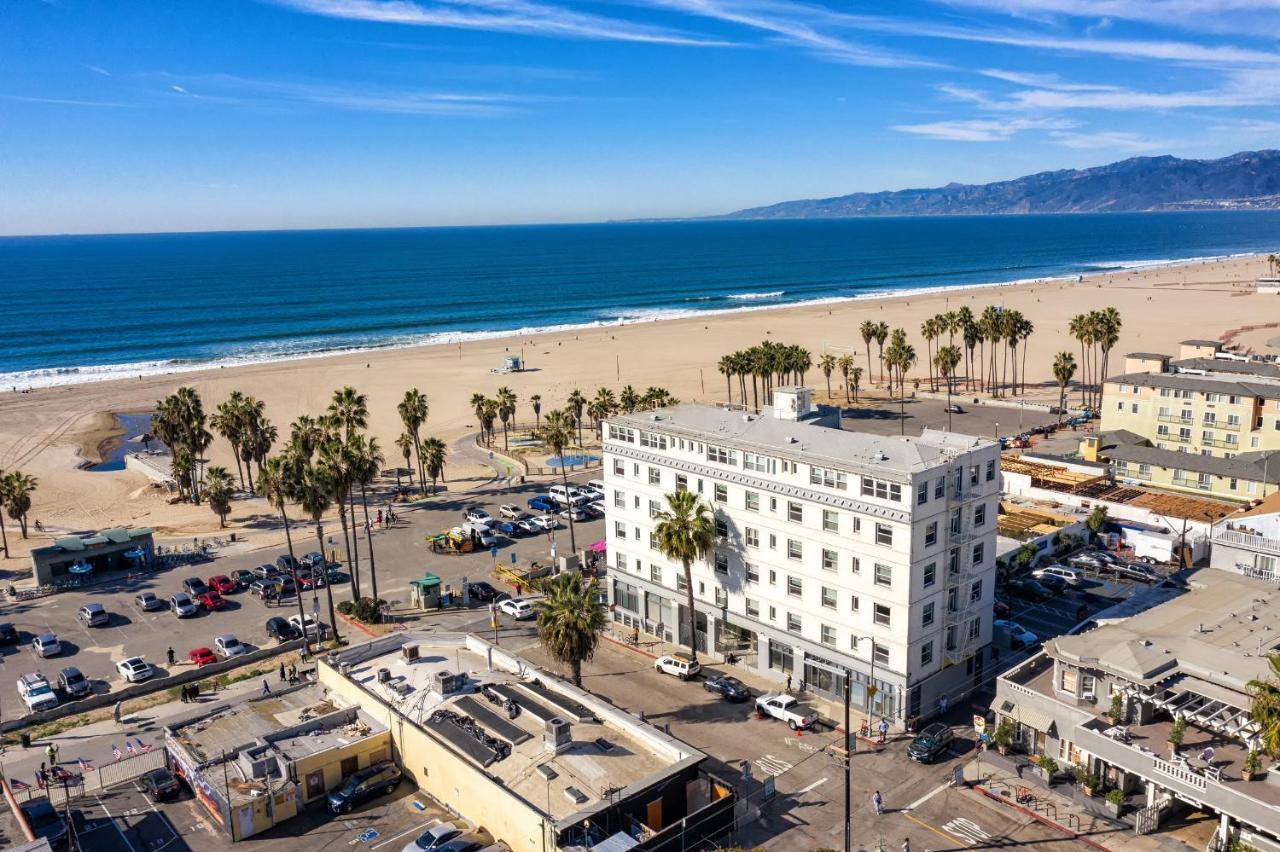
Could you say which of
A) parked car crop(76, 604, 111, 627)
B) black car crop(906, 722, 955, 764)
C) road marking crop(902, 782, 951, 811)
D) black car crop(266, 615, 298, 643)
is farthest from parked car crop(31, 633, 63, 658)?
road marking crop(902, 782, 951, 811)

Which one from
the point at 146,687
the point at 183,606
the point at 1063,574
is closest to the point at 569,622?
the point at 146,687

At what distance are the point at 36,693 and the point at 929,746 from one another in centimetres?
4410

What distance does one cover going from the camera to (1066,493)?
241ft

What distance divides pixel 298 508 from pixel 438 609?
29.9 metres

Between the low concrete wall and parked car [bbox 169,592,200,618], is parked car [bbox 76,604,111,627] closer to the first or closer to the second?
parked car [bbox 169,592,200,618]

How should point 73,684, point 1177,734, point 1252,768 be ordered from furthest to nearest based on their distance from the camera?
point 73,684 → point 1177,734 → point 1252,768

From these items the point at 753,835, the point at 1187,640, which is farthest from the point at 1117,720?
the point at 753,835

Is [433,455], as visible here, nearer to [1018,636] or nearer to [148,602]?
[148,602]

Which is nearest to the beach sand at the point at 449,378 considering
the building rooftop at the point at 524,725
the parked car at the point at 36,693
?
the parked car at the point at 36,693

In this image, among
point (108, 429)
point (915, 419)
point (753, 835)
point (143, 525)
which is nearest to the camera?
point (753, 835)

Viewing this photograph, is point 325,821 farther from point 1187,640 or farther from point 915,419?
point 915,419

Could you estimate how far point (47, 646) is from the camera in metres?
55.5

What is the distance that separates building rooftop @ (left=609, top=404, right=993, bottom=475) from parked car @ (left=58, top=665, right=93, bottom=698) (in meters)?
31.8

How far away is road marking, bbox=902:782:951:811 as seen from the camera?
37916 mm
